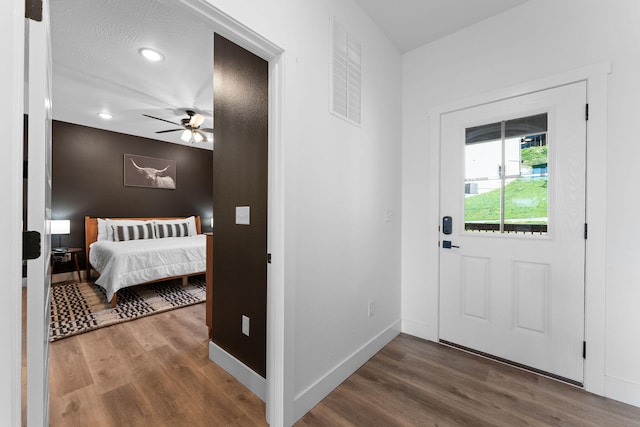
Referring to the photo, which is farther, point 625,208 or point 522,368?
point 522,368

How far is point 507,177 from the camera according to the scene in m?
2.15

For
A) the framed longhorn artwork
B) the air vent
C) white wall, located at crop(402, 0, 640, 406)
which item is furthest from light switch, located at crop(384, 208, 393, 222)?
the framed longhorn artwork

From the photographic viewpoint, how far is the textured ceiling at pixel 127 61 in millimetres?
2145

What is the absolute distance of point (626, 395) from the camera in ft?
5.58

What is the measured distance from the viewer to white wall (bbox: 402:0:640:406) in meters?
1.71

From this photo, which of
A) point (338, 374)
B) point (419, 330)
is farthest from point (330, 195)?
point (419, 330)

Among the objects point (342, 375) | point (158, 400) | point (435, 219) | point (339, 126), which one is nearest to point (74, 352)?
point (158, 400)

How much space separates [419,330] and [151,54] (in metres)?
3.70

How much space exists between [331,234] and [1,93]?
1.53 metres

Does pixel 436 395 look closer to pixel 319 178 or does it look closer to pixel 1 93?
pixel 319 178

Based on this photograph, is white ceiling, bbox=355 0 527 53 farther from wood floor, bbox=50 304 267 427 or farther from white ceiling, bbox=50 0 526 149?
wood floor, bbox=50 304 267 427

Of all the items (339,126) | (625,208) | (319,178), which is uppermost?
(339,126)

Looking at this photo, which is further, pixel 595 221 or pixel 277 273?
pixel 595 221

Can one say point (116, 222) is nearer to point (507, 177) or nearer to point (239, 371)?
point (239, 371)
